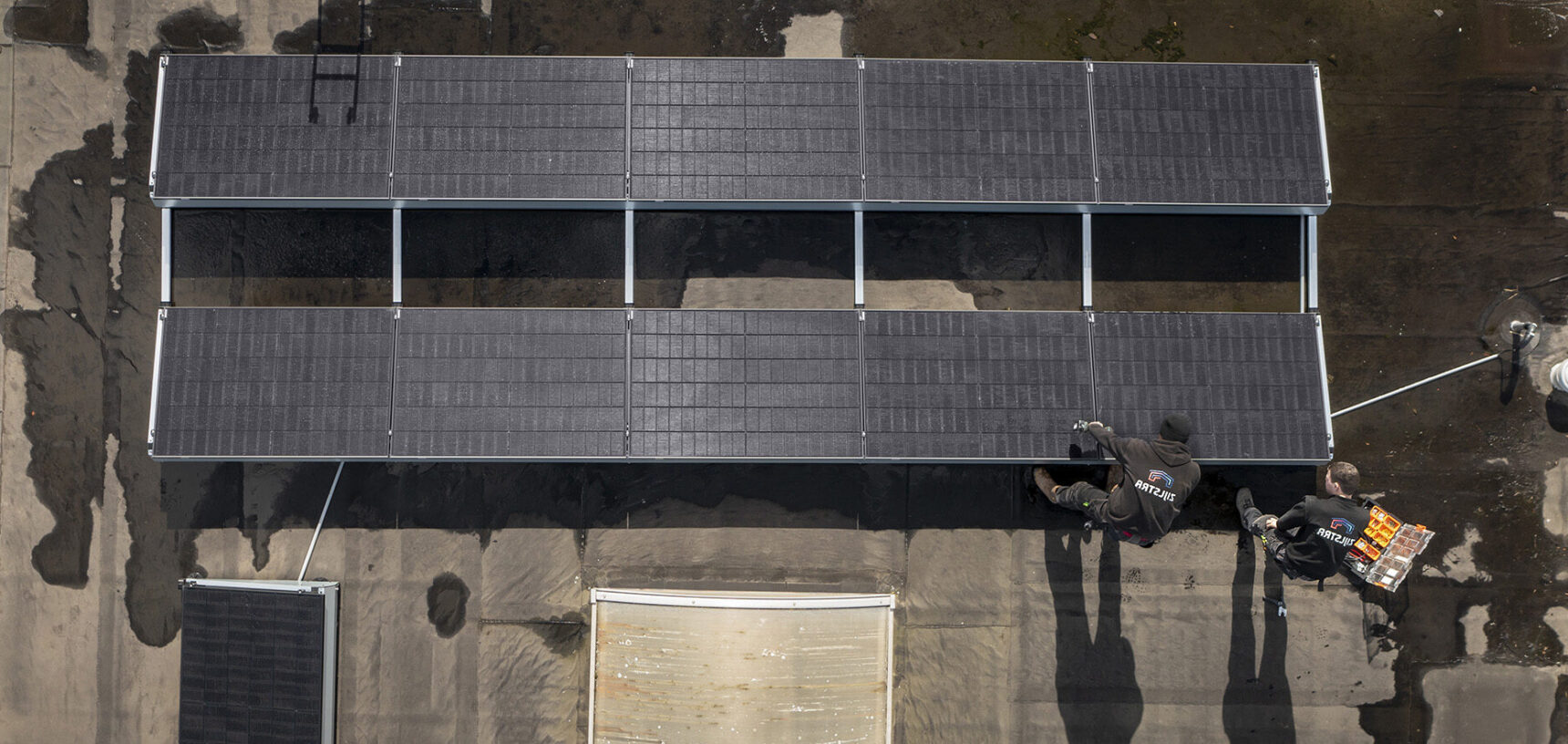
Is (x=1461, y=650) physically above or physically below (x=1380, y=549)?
below

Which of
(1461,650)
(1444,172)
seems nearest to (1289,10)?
(1444,172)

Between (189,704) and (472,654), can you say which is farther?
(472,654)

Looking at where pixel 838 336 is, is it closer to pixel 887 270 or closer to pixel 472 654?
pixel 887 270

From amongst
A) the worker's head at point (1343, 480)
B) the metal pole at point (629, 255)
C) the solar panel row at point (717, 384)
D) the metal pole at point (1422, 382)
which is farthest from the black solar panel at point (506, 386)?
the metal pole at point (1422, 382)

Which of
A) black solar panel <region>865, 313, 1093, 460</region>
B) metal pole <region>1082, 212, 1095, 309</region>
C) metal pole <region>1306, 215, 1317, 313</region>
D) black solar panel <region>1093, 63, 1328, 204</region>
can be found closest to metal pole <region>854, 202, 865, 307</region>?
black solar panel <region>865, 313, 1093, 460</region>

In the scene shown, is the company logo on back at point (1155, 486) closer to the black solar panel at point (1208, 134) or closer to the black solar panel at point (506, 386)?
the black solar panel at point (1208, 134)

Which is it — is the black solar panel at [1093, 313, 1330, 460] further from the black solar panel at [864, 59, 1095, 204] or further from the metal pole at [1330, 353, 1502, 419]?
the black solar panel at [864, 59, 1095, 204]

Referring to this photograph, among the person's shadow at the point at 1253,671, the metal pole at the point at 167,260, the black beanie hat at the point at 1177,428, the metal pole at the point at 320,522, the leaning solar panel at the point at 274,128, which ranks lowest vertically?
the person's shadow at the point at 1253,671
